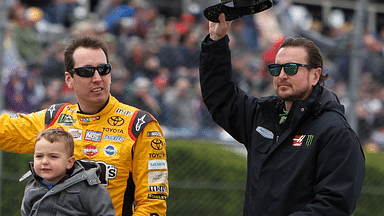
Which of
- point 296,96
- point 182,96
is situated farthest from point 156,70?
point 296,96

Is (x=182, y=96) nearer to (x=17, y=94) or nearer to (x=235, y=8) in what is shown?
(x=17, y=94)

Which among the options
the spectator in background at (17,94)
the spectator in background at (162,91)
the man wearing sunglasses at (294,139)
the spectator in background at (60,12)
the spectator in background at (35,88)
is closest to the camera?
the man wearing sunglasses at (294,139)

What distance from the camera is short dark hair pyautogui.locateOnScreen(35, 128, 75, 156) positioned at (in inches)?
130

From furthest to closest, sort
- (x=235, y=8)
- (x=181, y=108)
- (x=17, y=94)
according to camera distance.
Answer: (x=181, y=108), (x=17, y=94), (x=235, y=8)

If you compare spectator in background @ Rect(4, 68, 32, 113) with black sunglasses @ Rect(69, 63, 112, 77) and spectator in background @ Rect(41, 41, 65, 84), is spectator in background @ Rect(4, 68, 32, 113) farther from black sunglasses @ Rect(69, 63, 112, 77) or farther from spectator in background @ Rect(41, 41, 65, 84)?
black sunglasses @ Rect(69, 63, 112, 77)

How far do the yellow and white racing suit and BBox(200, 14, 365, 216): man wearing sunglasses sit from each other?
1.87 feet

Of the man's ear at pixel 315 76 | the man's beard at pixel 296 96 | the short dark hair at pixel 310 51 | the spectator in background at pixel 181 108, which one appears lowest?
the spectator in background at pixel 181 108

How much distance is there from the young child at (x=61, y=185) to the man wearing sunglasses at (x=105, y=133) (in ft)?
0.63

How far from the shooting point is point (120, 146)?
3.51 metres

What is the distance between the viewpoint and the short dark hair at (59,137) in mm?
3299

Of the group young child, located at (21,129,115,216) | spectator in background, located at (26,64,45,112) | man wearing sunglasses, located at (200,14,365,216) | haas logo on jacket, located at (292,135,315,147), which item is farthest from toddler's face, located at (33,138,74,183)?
spectator in background, located at (26,64,45,112)

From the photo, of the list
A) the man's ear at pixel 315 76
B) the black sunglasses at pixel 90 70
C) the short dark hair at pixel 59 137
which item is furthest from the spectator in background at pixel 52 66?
the man's ear at pixel 315 76

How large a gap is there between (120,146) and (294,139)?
42.0 inches

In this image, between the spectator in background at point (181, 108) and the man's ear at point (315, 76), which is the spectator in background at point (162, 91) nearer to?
the spectator in background at point (181, 108)
